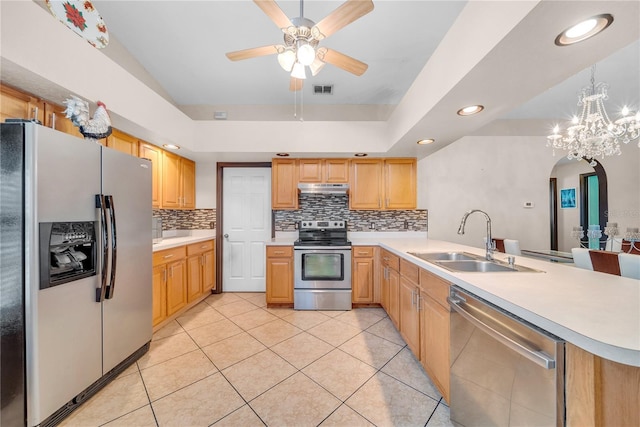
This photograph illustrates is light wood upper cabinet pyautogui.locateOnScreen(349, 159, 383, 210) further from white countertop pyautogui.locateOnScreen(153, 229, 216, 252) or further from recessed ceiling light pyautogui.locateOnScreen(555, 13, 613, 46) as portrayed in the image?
recessed ceiling light pyautogui.locateOnScreen(555, 13, 613, 46)

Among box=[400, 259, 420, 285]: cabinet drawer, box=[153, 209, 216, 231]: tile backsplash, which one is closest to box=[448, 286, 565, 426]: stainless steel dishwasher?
box=[400, 259, 420, 285]: cabinet drawer

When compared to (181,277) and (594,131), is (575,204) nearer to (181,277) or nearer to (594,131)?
(594,131)

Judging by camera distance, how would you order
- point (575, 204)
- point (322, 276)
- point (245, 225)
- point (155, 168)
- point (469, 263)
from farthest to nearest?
point (575, 204) → point (245, 225) → point (322, 276) → point (155, 168) → point (469, 263)

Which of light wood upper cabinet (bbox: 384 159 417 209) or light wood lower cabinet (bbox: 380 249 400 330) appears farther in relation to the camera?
light wood upper cabinet (bbox: 384 159 417 209)

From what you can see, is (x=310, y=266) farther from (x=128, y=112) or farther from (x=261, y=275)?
(x=128, y=112)

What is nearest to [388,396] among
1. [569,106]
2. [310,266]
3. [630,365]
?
[630,365]

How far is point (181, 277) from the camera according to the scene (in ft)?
9.26

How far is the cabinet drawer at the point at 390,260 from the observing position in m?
2.42

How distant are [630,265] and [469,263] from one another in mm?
1266

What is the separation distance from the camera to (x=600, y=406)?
694 mm

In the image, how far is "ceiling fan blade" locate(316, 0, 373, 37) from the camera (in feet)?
4.35

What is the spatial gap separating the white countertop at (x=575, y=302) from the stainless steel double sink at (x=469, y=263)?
5.1 inches

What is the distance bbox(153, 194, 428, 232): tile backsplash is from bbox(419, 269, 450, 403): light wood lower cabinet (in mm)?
1909

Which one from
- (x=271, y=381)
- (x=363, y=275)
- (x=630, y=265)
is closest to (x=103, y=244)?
(x=271, y=381)
